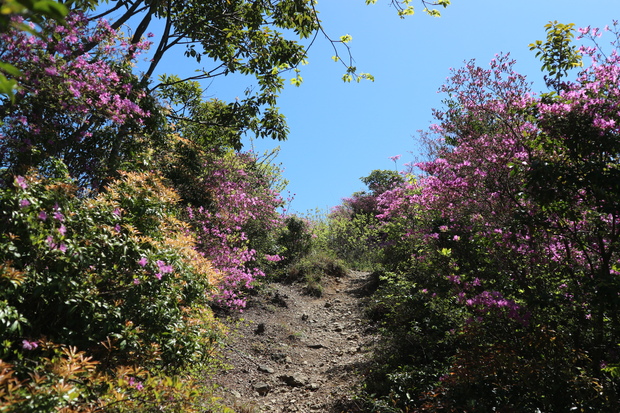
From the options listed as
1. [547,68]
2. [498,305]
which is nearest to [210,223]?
[498,305]

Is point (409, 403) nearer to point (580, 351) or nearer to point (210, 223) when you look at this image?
point (580, 351)

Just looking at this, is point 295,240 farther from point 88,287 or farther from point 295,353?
point 88,287

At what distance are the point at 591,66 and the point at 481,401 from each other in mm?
3842

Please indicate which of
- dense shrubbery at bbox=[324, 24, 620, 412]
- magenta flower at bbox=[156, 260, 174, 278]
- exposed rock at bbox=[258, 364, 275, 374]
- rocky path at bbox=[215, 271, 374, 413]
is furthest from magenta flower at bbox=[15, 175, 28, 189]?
exposed rock at bbox=[258, 364, 275, 374]

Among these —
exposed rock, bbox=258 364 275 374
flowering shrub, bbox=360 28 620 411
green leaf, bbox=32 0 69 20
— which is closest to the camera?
green leaf, bbox=32 0 69 20

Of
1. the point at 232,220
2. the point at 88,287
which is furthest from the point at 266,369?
the point at 88,287

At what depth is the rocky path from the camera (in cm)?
553

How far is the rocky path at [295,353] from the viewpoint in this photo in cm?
553

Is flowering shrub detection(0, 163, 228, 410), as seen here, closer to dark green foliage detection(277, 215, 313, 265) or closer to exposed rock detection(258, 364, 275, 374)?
exposed rock detection(258, 364, 275, 374)

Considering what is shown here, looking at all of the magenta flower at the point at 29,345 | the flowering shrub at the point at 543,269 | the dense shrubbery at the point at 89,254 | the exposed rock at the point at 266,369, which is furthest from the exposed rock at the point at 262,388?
the magenta flower at the point at 29,345

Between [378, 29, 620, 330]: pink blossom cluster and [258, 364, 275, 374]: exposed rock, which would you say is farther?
[258, 364, 275, 374]: exposed rock

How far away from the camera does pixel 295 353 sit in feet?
24.1

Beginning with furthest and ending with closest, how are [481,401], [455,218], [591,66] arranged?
[455,218], [591,66], [481,401]

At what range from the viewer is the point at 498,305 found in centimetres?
374
